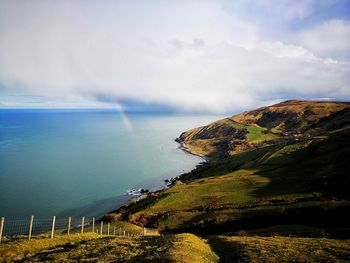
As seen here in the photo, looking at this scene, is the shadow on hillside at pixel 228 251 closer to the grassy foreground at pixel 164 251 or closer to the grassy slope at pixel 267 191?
the grassy foreground at pixel 164 251

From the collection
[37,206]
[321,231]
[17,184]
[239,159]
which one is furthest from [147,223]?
[17,184]

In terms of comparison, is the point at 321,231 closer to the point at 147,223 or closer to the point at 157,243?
the point at 157,243

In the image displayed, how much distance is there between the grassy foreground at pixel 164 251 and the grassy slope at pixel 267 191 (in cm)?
3123

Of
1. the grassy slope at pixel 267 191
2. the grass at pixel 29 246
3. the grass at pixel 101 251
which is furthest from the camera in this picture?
the grassy slope at pixel 267 191

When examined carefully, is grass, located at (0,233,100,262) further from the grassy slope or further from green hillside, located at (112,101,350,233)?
the grassy slope

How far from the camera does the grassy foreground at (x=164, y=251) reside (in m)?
24.0

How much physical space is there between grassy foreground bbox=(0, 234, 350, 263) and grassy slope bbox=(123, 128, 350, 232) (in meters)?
31.2

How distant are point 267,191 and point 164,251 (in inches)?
2363

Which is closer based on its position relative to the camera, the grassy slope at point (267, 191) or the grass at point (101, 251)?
the grass at point (101, 251)

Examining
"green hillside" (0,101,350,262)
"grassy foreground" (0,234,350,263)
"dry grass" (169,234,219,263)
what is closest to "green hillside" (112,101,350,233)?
"green hillside" (0,101,350,262)

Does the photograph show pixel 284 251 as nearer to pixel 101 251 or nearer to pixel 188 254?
pixel 188 254

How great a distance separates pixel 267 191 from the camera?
263 ft

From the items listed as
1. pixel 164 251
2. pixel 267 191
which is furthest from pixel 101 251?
pixel 267 191

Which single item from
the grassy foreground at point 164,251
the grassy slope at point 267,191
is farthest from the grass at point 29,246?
the grassy slope at point 267,191
